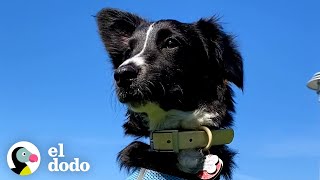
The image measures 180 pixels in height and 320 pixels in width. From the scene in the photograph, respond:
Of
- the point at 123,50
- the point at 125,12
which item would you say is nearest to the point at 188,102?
the point at 123,50

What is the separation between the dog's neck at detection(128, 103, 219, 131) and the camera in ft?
17.7

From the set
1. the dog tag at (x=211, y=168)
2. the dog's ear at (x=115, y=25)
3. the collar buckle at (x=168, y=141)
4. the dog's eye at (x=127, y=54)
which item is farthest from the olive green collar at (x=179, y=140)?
the dog's ear at (x=115, y=25)

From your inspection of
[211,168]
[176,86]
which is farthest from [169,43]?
[211,168]

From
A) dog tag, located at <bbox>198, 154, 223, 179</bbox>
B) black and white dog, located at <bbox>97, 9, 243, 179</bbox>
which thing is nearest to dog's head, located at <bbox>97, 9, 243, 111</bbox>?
black and white dog, located at <bbox>97, 9, 243, 179</bbox>

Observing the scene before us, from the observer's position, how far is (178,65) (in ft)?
18.4

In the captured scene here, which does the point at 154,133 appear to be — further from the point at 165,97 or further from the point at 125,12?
the point at 125,12

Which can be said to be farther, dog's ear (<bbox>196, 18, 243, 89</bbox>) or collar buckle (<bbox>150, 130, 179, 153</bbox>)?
dog's ear (<bbox>196, 18, 243, 89</bbox>)

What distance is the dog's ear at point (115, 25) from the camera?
21.4ft

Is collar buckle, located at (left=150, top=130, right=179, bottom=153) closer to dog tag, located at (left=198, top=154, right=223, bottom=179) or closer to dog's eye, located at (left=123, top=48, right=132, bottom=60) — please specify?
dog tag, located at (left=198, top=154, right=223, bottom=179)

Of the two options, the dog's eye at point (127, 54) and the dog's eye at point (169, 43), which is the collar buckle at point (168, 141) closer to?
the dog's eye at point (169, 43)

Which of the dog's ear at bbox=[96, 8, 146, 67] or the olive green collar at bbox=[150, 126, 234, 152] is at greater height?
the dog's ear at bbox=[96, 8, 146, 67]

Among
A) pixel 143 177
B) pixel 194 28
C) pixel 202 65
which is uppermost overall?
pixel 194 28

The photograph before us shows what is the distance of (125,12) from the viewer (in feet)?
21.8

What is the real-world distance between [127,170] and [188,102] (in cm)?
81
